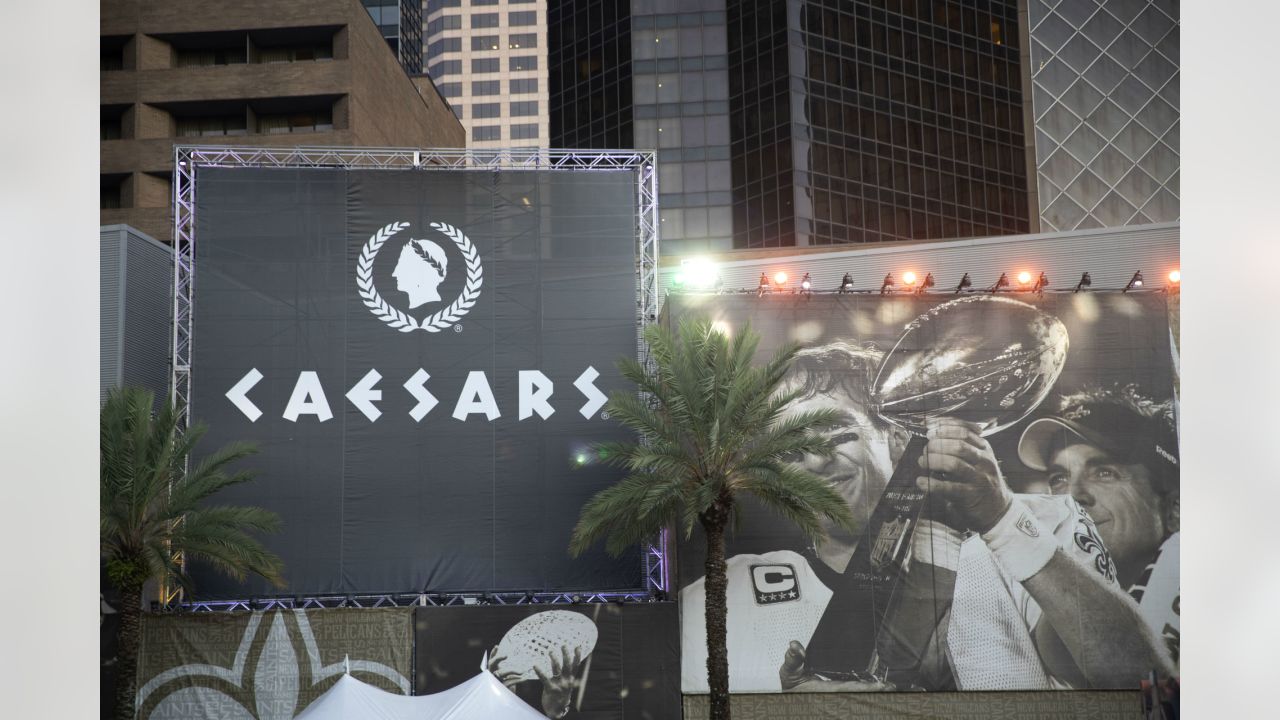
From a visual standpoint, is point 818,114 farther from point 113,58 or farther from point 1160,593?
point 1160,593

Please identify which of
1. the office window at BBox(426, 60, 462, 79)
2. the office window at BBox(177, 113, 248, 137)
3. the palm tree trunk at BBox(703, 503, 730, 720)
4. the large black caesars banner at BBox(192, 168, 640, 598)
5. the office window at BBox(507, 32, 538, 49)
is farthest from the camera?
the office window at BBox(426, 60, 462, 79)

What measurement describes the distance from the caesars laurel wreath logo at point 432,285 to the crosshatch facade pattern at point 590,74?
3066cm

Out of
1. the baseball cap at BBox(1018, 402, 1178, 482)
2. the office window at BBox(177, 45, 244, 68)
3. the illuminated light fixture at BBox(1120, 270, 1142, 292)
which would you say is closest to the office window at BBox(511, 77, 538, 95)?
the office window at BBox(177, 45, 244, 68)

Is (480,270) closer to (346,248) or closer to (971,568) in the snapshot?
(346,248)

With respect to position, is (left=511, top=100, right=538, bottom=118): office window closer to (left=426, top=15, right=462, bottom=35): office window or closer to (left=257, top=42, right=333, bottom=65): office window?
(left=426, top=15, right=462, bottom=35): office window

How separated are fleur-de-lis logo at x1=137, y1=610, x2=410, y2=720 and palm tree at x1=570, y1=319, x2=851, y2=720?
6428 millimetres

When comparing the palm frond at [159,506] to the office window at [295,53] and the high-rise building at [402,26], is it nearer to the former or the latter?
the office window at [295,53]

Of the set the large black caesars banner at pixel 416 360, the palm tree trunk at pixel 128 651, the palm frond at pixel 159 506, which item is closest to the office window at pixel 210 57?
the large black caesars banner at pixel 416 360

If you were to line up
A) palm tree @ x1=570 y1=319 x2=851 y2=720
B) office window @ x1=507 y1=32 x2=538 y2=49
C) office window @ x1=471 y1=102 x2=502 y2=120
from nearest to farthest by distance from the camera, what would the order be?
1. palm tree @ x1=570 y1=319 x2=851 y2=720
2. office window @ x1=471 y1=102 x2=502 y2=120
3. office window @ x1=507 y1=32 x2=538 y2=49

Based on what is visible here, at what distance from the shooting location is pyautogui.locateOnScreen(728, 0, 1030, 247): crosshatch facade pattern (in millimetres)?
55844

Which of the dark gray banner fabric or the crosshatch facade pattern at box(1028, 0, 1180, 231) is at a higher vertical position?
the crosshatch facade pattern at box(1028, 0, 1180, 231)

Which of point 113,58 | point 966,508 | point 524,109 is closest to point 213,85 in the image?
point 113,58

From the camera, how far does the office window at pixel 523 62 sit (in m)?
131
